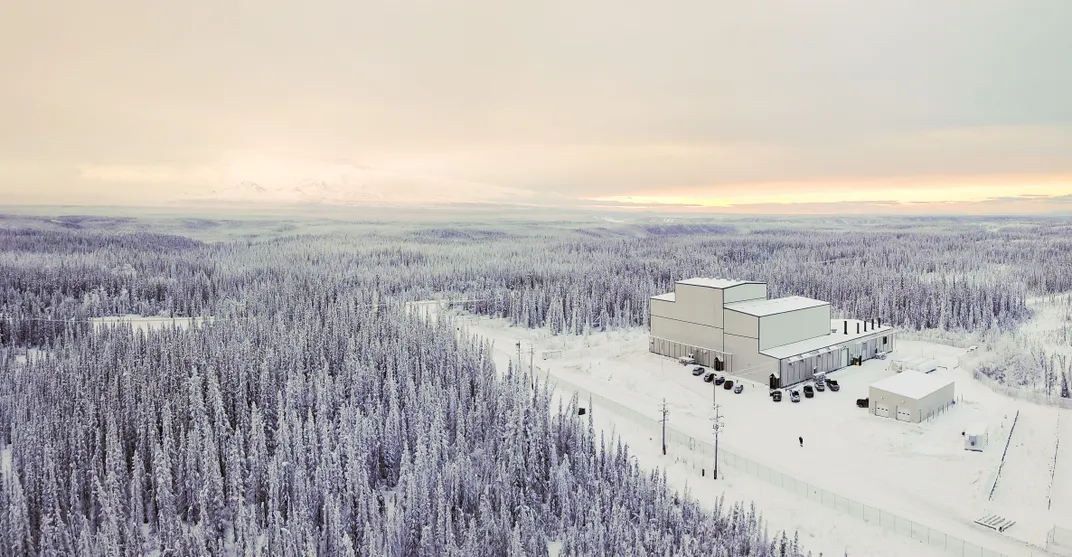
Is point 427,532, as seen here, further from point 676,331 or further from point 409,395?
point 676,331

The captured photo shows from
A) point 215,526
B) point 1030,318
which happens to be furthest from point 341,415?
point 1030,318

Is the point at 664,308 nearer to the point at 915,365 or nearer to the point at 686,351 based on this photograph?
the point at 686,351

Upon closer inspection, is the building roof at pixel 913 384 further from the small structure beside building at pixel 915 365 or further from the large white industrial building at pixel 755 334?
the large white industrial building at pixel 755 334

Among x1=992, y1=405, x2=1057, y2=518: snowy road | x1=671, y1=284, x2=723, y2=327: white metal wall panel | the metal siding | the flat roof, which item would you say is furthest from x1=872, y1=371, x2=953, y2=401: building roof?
x1=671, y1=284, x2=723, y2=327: white metal wall panel

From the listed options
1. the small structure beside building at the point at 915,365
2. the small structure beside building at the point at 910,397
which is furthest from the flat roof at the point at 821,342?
the small structure beside building at the point at 910,397

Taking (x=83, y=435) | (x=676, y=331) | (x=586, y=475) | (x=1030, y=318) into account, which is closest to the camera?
(x=586, y=475)

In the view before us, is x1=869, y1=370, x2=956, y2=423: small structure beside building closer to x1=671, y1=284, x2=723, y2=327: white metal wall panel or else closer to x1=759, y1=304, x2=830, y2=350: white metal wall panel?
x1=759, y1=304, x2=830, y2=350: white metal wall panel

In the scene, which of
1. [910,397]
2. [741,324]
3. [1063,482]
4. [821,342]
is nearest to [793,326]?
[821,342]
